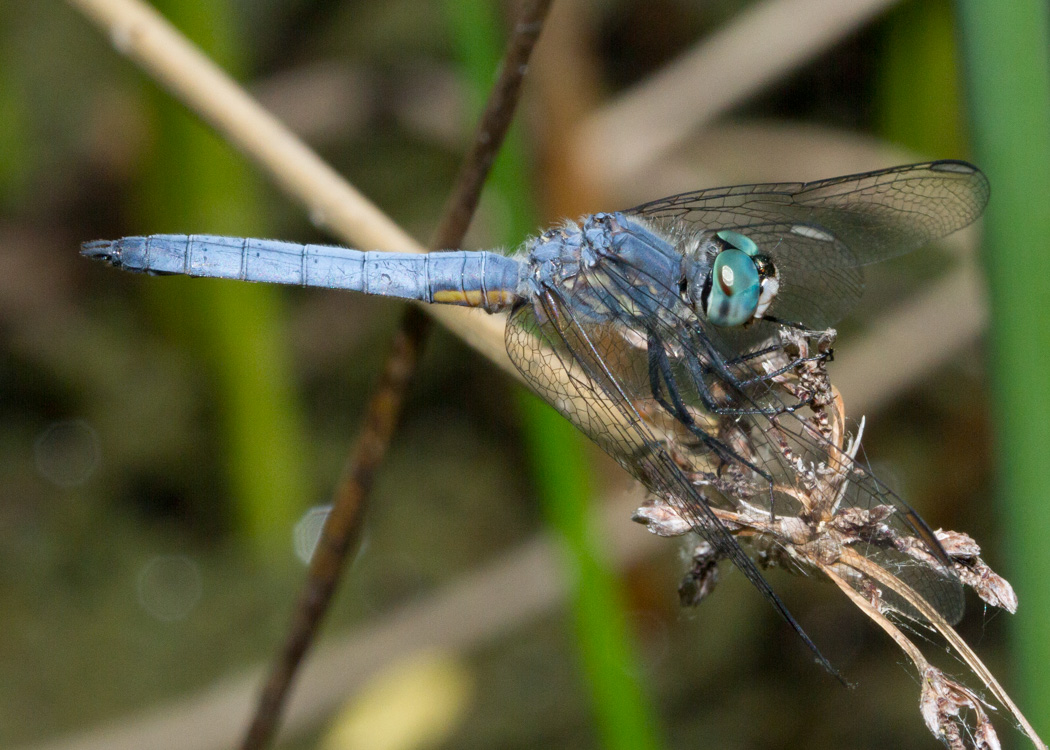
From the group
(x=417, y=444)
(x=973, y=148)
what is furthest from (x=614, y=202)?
(x=973, y=148)

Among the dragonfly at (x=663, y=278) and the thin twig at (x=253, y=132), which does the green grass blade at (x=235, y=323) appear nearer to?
the dragonfly at (x=663, y=278)

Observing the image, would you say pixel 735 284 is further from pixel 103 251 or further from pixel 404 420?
pixel 404 420

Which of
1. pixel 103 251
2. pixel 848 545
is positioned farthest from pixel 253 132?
pixel 848 545

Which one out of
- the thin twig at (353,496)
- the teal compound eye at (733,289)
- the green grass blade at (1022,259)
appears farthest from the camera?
the teal compound eye at (733,289)

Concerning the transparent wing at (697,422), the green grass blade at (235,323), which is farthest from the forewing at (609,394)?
the green grass blade at (235,323)

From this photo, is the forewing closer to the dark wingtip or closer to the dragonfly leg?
the dragonfly leg

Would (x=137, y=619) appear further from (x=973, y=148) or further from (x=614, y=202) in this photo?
(x=973, y=148)

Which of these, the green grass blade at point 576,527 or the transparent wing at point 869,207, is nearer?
the green grass blade at point 576,527
